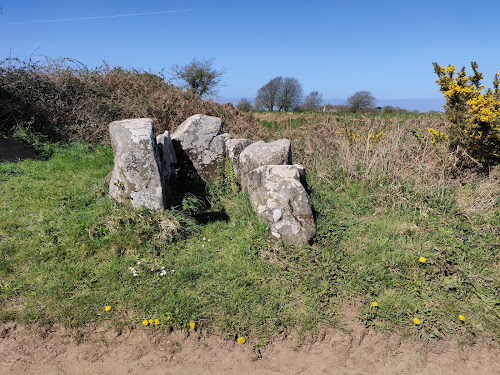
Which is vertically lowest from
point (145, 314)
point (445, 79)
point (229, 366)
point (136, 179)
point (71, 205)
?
point (229, 366)

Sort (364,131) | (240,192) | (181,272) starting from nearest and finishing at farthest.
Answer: (181,272)
(240,192)
(364,131)

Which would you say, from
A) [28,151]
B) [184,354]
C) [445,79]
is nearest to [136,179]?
[184,354]

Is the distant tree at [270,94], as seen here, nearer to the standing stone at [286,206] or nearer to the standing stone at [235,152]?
the standing stone at [235,152]

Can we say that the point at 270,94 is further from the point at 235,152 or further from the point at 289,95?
the point at 235,152

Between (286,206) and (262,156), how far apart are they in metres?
1.47

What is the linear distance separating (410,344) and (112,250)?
3.97 meters

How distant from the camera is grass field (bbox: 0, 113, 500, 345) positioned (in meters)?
4.30

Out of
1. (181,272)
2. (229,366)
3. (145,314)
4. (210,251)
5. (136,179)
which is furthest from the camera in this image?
(136,179)

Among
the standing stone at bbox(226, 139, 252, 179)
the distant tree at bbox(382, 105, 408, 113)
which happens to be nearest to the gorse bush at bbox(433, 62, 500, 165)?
the standing stone at bbox(226, 139, 252, 179)

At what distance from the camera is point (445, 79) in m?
7.36

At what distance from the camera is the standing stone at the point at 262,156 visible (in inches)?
257

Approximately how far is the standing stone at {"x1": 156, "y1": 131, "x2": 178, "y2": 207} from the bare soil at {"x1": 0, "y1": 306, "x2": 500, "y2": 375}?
8.62 ft

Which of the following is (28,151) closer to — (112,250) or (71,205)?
(71,205)

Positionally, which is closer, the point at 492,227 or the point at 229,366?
the point at 229,366
